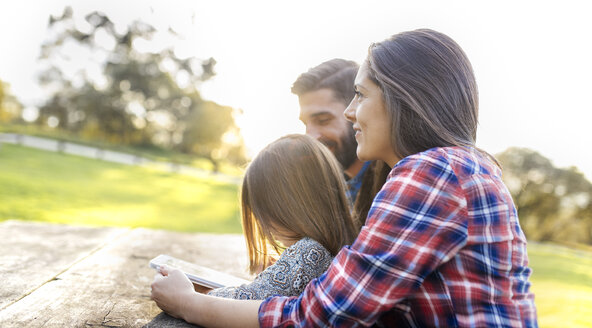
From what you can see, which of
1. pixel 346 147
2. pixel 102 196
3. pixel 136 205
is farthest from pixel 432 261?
pixel 102 196

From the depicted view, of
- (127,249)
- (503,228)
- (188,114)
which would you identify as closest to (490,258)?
(503,228)

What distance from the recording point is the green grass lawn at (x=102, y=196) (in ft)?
21.0

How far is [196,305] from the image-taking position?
1203 mm

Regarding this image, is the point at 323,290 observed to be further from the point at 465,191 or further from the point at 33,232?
the point at 33,232

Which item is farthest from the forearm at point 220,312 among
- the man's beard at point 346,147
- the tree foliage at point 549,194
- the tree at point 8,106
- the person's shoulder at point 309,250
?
the tree at point 8,106

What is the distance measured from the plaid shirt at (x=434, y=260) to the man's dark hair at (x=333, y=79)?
160 centimetres

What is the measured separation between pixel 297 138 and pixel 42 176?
10.4 m

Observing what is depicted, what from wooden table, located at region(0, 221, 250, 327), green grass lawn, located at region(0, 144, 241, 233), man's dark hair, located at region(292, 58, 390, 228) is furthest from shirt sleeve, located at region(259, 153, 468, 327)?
green grass lawn, located at region(0, 144, 241, 233)

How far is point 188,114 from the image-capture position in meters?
25.8

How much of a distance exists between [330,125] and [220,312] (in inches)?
60.3

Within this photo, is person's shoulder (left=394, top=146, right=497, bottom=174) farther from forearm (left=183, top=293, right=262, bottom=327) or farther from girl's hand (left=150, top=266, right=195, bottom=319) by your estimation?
girl's hand (left=150, top=266, right=195, bottom=319)

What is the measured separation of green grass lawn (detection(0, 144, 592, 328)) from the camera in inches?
223

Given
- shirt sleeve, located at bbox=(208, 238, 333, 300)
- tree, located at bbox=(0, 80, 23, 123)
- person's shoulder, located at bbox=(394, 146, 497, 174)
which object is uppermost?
person's shoulder, located at bbox=(394, 146, 497, 174)

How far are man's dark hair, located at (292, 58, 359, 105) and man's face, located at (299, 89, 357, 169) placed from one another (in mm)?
33
